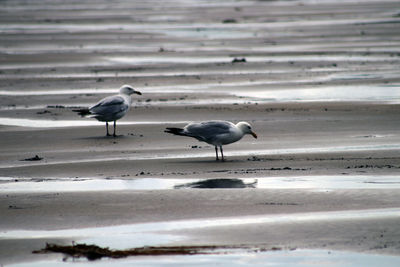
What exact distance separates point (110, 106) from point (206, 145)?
7.61 ft

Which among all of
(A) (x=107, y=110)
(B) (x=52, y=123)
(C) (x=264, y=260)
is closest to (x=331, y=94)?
(A) (x=107, y=110)

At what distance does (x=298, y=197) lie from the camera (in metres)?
9.33

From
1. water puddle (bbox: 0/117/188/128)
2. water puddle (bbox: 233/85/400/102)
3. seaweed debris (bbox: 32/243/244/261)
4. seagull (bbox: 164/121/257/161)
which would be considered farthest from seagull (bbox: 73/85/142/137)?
seaweed debris (bbox: 32/243/244/261)

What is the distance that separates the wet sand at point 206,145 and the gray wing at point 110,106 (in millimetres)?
424

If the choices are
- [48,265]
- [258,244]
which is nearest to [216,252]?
[258,244]

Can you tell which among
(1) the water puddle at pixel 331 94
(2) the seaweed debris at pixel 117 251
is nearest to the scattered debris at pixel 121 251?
(2) the seaweed debris at pixel 117 251

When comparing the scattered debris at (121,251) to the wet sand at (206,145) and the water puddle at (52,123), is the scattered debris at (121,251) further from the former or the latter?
the water puddle at (52,123)

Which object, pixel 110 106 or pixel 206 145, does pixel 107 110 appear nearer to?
pixel 110 106

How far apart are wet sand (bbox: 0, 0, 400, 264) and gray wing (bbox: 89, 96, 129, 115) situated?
1.39 ft

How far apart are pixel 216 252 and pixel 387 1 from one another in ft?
158

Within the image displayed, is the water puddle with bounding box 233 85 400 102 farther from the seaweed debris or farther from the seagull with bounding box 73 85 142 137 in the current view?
the seaweed debris

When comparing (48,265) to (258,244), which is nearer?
(48,265)

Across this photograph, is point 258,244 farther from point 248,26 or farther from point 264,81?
point 248,26

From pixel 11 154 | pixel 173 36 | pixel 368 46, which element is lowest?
pixel 11 154
